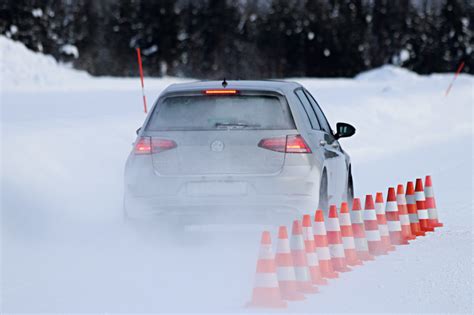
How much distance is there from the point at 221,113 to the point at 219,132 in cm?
24

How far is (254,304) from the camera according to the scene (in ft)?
24.2

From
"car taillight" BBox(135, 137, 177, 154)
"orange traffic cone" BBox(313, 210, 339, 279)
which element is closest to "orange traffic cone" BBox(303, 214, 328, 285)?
"orange traffic cone" BBox(313, 210, 339, 279)

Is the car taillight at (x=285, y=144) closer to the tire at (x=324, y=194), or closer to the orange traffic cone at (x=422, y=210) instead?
the tire at (x=324, y=194)

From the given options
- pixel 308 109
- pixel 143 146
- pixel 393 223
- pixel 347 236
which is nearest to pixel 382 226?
pixel 393 223

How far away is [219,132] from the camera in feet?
31.3

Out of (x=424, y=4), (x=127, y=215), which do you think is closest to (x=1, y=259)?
(x=127, y=215)

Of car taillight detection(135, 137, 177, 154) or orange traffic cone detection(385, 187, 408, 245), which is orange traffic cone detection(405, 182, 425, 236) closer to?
orange traffic cone detection(385, 187, 408, 245)

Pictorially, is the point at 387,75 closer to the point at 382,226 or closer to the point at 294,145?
the point at 382,226

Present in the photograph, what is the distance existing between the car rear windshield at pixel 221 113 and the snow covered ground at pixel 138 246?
0.91 metres

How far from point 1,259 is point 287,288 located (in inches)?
133

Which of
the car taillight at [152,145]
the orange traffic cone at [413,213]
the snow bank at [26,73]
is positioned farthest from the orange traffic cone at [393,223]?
the snow bank at [26,73]

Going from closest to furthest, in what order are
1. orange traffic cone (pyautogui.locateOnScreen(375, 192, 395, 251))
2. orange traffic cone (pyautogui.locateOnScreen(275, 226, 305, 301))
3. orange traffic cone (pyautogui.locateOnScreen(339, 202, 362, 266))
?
orange traffic cone (pyautogui.locateOnScreen(275, 226, 305, 301)) < orange traffic cone (pyautogui.locateOnScreen(339, 202, 362, 266)) < orange traffic cone (pyautogui.locateOnScreen(375, 192, 395, 251))

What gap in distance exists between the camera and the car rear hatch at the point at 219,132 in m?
9.50

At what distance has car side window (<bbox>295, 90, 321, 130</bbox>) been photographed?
1041cm
